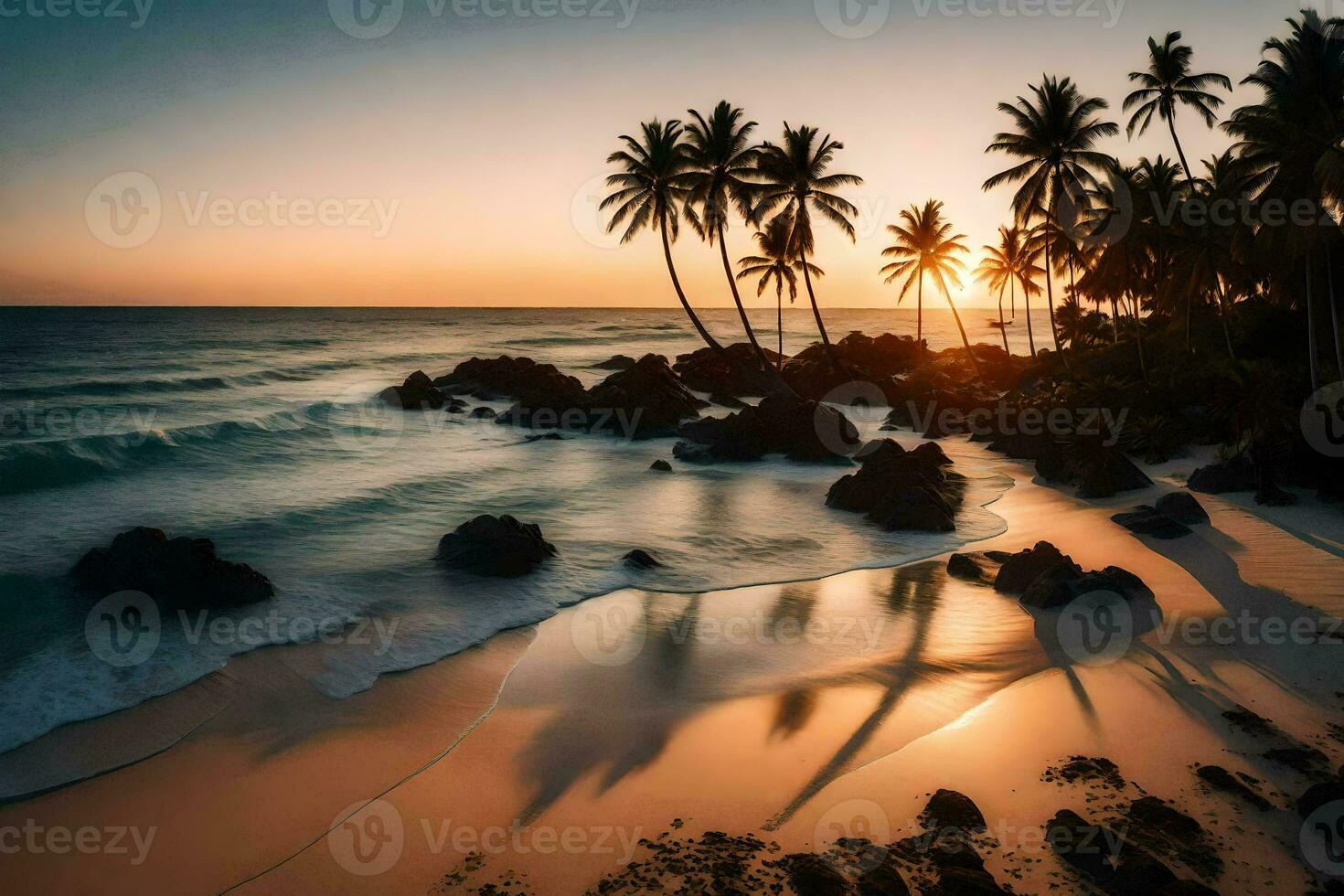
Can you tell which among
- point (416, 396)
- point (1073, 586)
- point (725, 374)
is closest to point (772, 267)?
point (725, 374)

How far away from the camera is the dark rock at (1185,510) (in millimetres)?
14391

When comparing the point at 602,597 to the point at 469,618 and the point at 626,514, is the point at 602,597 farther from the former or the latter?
the point at 626,514

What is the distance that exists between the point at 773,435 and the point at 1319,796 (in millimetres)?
21576

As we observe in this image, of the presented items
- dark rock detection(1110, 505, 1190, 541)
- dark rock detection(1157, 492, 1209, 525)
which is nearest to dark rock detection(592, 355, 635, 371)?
dark rock detection(1110, 505, 1190, 541)

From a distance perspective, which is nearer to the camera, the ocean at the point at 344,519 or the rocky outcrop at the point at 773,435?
the ocean at the point at 344,519

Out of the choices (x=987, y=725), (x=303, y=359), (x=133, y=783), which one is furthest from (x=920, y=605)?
(x=303, y=359)

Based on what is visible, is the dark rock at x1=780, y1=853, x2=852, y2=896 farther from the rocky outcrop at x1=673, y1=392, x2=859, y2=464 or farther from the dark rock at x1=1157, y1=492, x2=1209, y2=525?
the rocky outcrop at x1=673, y1=392, x2=859, y2=464

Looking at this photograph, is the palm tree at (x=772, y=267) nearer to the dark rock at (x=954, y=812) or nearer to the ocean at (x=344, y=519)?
the ocean at (x=344, y=519)

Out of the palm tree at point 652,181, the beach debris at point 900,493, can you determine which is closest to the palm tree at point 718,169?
the palm tree at point 652,181

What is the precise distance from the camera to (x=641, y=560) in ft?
46.0

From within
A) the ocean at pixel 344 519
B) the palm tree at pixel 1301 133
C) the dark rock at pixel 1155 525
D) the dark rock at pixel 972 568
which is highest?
the palm tree at pixel 1301 133

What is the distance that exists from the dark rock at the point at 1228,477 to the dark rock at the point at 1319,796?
13021mm

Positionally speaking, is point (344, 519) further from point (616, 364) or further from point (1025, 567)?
point (616, 364)

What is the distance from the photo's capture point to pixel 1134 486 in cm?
1823
